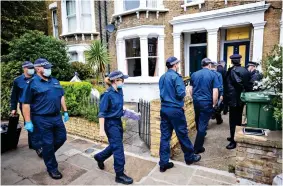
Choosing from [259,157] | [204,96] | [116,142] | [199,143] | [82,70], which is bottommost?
[199,143]

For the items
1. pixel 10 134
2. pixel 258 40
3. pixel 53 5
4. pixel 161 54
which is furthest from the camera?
pixel 53 5

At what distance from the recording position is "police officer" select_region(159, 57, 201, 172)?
373 centimetres

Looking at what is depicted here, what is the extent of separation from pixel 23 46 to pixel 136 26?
196 inches

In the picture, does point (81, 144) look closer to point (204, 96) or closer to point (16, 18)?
point (204, 96)

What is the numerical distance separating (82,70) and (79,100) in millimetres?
5033

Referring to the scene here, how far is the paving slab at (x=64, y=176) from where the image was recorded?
3.67m

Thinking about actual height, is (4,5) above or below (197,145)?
above

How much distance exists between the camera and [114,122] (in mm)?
3557

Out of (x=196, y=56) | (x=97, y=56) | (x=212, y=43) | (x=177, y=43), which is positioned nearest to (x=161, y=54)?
(x=177, y=43)

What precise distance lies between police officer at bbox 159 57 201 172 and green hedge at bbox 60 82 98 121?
259 cm

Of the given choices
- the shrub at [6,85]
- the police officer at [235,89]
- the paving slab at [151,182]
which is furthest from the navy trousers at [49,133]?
the shrub at [6,85]

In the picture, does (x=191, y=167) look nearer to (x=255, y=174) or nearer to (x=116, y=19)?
(x=255, y=174)

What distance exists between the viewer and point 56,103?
12.5 feet

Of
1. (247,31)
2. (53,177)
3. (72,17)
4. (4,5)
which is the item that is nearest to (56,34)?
(72,17)
